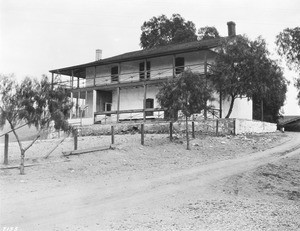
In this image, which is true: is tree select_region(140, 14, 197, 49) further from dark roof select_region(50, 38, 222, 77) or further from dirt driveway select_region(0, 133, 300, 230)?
dirt driveway select_region(0, 133, 300, 230)

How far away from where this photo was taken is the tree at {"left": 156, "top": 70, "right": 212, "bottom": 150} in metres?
17.9

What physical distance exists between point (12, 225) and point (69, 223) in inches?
38.2

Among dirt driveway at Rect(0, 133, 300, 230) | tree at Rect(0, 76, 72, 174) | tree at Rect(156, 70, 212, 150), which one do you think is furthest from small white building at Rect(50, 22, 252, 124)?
tree at Rect(0, 76, 72, 174)

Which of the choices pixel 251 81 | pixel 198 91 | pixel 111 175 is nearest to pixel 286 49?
pixel 198 91

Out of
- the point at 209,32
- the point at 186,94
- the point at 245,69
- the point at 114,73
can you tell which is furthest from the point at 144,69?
the point at 209,32

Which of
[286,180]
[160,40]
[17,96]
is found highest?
[160,40]

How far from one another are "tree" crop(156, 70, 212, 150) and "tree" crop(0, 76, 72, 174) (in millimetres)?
6712

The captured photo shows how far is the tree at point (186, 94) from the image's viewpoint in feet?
58.7

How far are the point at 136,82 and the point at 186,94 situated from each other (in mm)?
11142

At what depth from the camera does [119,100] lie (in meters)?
30.4

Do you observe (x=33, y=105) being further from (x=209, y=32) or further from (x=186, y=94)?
(x=209, y=32)

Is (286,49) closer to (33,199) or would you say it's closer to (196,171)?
(196,171)

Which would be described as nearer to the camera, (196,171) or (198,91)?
(196,171)

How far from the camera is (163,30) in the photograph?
48.5 metres
